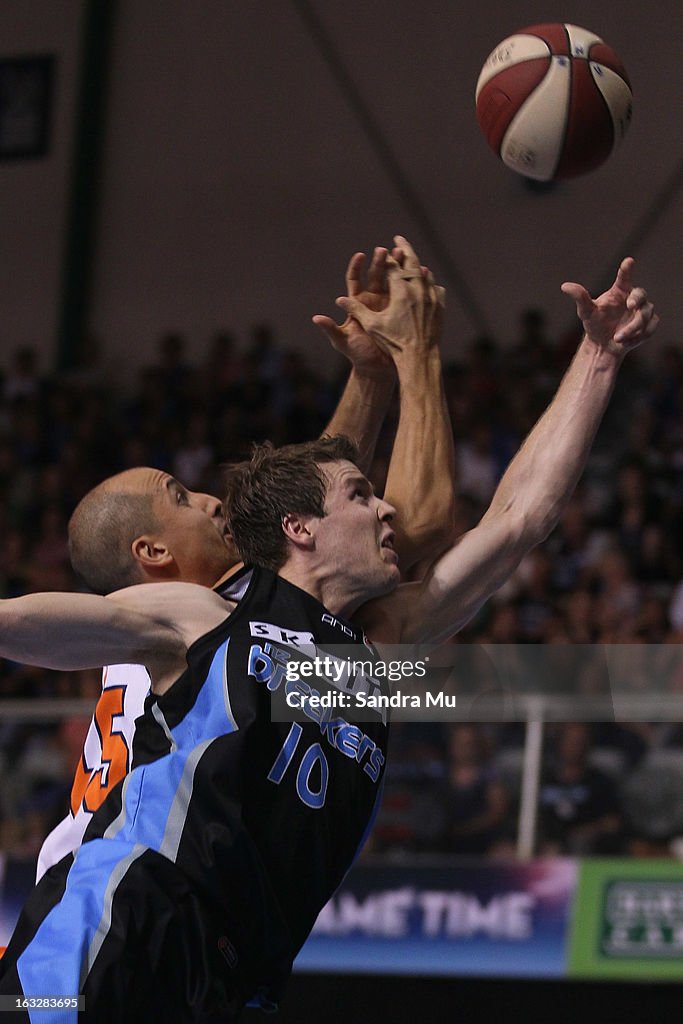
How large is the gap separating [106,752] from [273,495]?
2.52 feet

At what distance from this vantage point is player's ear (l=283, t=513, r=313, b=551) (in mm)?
3643

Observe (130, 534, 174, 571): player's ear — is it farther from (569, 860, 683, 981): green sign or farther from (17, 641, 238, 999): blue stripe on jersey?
(569, 860, 683, 981): green sign

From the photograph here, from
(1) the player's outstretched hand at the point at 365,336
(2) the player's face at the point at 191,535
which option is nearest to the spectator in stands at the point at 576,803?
(1) the player's outstretched hand at the point at 365,336

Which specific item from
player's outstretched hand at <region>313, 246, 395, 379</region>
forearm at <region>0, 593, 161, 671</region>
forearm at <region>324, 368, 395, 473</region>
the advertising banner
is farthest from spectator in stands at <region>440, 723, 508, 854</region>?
forearm at <region>0, 593, 161, 671</region>

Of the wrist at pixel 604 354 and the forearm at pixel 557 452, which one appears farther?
the wrist at pixel 604 354

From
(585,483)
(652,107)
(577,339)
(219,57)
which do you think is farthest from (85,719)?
(219,57)

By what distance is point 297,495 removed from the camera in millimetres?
3699

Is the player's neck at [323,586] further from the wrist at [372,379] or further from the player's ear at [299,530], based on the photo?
the wrist at [372,379]

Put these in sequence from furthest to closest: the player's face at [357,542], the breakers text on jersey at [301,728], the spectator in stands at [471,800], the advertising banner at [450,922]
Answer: the spectator in stands at [471,800]
the advertising banner at [450,922]
the player's face at [357,542]
the breakers text on jersey at [301,728]

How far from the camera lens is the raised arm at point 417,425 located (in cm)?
396

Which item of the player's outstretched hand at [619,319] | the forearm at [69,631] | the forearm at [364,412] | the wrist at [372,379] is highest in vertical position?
the player's outstretched hand at [619,319]

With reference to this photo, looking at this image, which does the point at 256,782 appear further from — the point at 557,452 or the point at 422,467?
the point at 557,452

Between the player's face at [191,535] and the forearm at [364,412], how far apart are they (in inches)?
23.5

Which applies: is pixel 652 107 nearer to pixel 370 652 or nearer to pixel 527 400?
pixel 527 400
